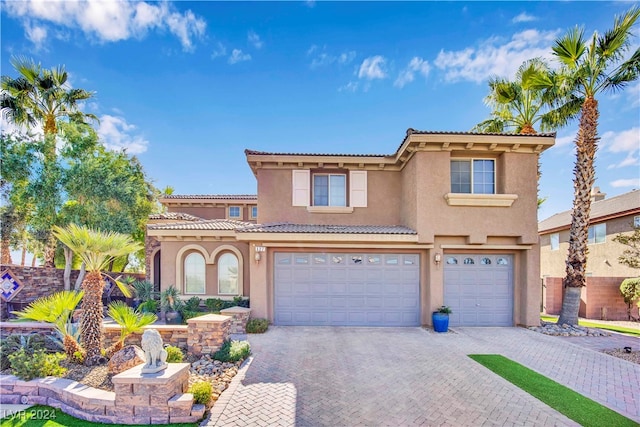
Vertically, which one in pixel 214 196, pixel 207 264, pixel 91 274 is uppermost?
pixel 214 196

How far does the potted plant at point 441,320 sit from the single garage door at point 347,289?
0.92 meters

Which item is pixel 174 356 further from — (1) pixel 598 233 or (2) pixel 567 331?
(1) pixel 598 233

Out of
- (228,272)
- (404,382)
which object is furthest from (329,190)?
(404,382)

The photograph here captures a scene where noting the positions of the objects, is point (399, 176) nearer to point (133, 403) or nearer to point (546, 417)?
point (546, 417)

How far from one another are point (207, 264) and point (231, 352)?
21.1 ft

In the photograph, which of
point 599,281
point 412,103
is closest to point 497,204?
point 412,103

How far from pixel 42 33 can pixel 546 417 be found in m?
19.7

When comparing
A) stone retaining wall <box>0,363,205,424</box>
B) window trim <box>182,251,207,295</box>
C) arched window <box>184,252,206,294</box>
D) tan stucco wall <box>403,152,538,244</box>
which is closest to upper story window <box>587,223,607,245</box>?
tan stucco wall <box>403,152,538,244</box>

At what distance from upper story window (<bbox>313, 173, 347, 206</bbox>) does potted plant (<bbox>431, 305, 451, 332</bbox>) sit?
5900 millimetres

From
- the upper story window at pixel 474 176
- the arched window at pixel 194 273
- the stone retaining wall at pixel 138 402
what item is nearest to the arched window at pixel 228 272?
the arched window at pixel 194 273

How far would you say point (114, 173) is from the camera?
16.1 meters

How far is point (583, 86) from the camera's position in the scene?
11.8 meters

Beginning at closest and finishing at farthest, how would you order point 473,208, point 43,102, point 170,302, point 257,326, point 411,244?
point 257,326
point 473,208
point 411,244
point 170,302
point 43,102

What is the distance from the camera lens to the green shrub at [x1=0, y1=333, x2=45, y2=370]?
6.59 m
